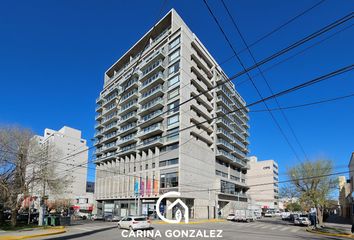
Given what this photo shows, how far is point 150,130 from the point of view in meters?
64.4

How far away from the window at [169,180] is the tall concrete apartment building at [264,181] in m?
87.9

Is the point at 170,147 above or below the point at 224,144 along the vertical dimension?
below

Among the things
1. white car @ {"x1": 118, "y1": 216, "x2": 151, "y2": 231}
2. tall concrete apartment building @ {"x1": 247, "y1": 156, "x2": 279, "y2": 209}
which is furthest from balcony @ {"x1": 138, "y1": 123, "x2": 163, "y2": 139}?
tall concrete apartment building @ {"x1": 247, "y1": 156, "x2": 279, "y2": 209}

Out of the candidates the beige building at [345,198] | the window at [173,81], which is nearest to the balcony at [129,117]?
the window at [173,81]

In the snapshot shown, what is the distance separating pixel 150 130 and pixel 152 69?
13.8 metres

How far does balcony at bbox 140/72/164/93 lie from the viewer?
2568 inches

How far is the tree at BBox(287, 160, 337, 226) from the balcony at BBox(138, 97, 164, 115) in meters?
30.5

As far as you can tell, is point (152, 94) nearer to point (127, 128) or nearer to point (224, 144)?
point (127, 128)

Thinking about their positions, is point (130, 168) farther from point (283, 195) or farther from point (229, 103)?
point (283, 195)

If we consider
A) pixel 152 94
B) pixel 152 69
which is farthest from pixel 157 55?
pixel 152 94

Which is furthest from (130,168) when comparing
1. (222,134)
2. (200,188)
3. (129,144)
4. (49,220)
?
(49,220)

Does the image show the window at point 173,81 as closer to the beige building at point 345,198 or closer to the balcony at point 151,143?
the balcony at point 151,143

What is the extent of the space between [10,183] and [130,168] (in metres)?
40.1

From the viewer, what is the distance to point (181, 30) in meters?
63.1
